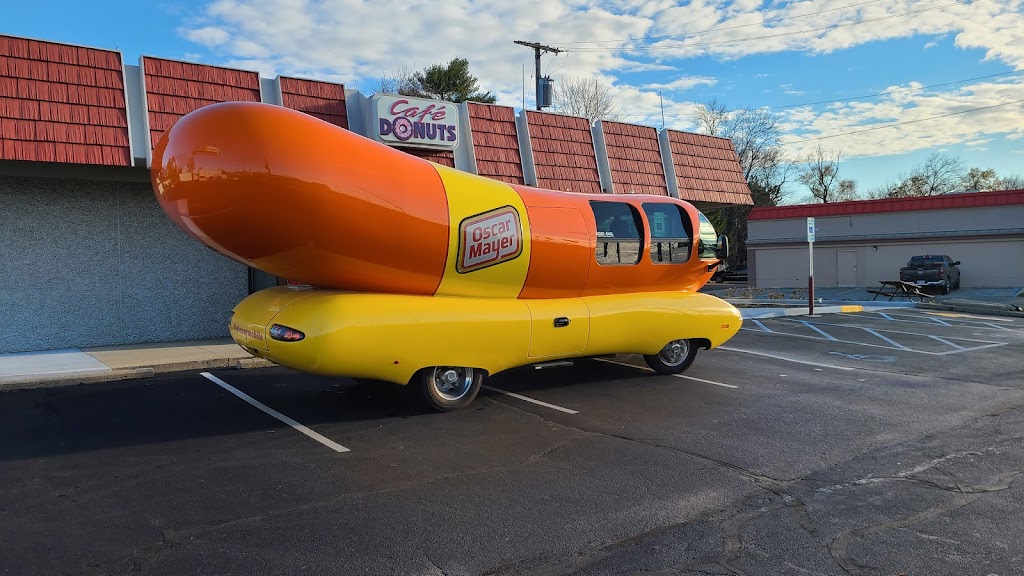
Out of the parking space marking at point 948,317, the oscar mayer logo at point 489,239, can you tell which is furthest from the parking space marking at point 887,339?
the oscar mayer logo at point 489,239

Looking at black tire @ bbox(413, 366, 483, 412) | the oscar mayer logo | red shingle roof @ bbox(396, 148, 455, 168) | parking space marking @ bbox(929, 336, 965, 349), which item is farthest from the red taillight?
parking space marking @ bbox(929, 336, 965, 349)

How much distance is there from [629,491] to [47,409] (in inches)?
253

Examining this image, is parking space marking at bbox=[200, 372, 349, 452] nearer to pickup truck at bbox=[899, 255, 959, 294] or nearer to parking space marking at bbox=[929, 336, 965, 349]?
parking space marking at bbox=[929, 336, 965, 349]

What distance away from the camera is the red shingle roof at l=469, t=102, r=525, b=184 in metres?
14.1

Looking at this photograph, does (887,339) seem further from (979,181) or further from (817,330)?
(979,181)

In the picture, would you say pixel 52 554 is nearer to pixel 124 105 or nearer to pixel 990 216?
pixel 124 105

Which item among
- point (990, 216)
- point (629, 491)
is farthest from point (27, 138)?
point (990, 216)

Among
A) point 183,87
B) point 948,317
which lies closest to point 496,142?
point 183,87

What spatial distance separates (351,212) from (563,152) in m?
9.85

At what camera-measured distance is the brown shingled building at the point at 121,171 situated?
403 inches

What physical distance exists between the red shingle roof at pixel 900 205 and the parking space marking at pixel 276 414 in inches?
1201

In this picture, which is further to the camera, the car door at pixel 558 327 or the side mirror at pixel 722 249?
the side mirror at pixel 722 249

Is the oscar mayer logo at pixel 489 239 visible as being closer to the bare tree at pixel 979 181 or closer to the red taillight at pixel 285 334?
the red taillight at pixel 285 334

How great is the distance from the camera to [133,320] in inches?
497
